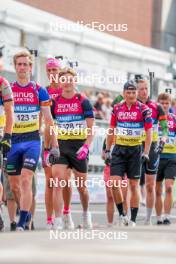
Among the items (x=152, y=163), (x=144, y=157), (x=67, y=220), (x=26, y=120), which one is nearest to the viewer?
(x=26, y=120)

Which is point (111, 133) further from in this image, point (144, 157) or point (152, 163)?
point (152, 163)

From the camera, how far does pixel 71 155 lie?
30.5 feet

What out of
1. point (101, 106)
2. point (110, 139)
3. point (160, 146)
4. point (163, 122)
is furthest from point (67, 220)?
point (101, 106)

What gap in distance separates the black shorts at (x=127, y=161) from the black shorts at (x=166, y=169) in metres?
1.87

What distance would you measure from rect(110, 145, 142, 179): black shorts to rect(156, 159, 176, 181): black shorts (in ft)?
6.14

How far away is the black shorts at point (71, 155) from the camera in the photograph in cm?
929

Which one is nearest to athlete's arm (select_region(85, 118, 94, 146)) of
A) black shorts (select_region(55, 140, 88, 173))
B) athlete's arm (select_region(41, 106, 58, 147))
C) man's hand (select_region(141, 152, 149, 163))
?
black shorts (select_region(55, 140, 88, 173))

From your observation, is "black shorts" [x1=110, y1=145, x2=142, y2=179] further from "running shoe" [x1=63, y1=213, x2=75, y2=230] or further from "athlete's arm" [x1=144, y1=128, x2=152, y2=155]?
"running shoe" [x1=63, y1=213, x2=75, y2=230]

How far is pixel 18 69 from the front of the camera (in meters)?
8.55

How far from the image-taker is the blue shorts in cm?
846
